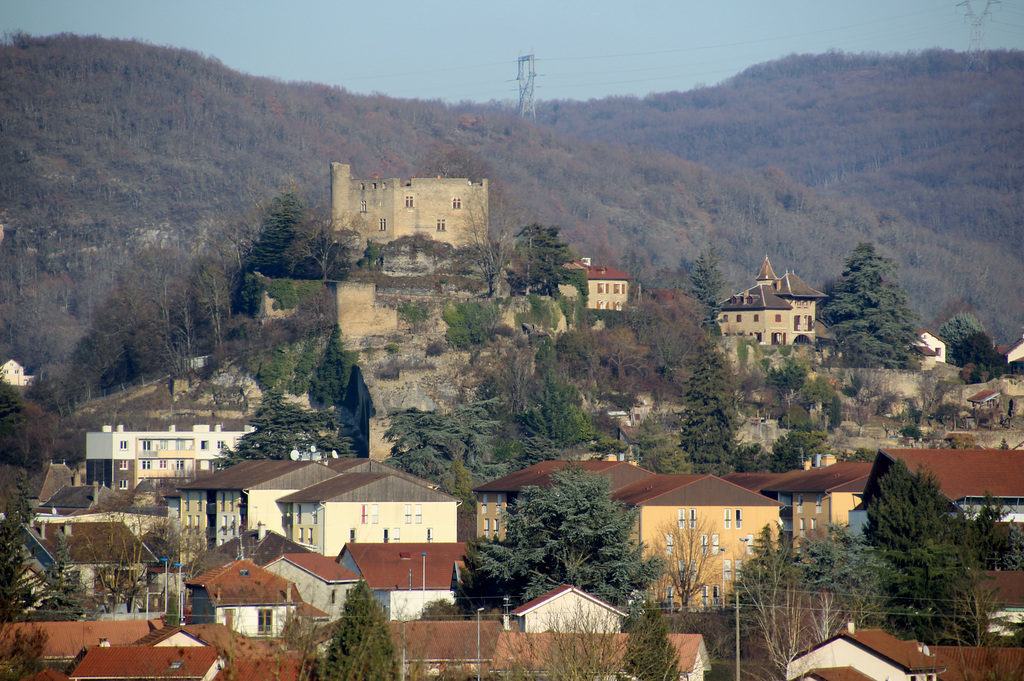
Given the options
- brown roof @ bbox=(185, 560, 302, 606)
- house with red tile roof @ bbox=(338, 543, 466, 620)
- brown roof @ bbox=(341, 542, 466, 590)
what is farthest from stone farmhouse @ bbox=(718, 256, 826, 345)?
brown roof @ bbox=(185, 560, 302, 606)

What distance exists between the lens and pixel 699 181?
174125 millimetres

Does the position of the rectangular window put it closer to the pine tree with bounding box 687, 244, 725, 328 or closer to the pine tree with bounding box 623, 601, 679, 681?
the pine tree with bounding box 623, 601, 679, 681

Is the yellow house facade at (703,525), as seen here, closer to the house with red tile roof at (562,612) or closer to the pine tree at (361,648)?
the house with red tile roof at (562,612)

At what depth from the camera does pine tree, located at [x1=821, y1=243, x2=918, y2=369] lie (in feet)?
239

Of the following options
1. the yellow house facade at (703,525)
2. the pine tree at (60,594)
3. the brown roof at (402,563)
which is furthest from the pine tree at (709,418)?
the pine tree at (60,594)

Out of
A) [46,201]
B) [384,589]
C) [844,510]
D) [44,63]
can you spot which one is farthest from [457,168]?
[44,63]

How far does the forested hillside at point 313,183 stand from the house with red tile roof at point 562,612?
9389cm

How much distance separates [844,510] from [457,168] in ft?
128

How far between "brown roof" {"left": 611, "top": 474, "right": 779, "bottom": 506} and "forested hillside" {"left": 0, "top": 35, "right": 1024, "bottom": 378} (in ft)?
271

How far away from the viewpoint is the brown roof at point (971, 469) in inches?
1704

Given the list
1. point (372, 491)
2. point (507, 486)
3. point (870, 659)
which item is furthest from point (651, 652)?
point (507, 486)

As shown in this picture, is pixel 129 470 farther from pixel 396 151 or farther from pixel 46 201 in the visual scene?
pixel 396 151

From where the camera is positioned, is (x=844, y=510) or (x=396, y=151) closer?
(x=844, y=510)

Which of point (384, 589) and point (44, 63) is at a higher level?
point (44, 63)
